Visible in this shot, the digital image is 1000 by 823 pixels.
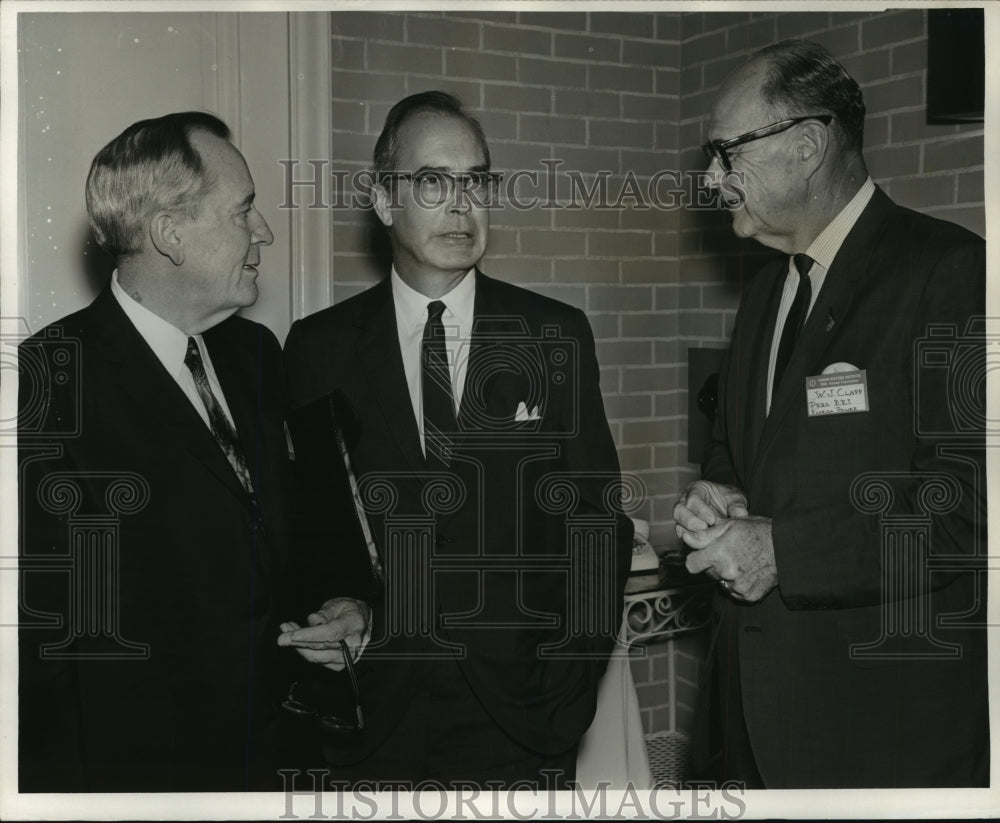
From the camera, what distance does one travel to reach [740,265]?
2.28 m

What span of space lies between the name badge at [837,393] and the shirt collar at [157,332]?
51.7 inches

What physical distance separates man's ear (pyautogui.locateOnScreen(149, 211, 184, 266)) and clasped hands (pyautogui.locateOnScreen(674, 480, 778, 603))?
3.91 ft

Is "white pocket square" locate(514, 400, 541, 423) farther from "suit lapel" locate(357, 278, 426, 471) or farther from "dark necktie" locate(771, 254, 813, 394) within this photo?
"dark necktie" locate(771, 254, 813, 394)

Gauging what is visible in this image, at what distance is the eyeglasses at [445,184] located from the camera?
84.8 inches

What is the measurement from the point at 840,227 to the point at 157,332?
56.9 inches

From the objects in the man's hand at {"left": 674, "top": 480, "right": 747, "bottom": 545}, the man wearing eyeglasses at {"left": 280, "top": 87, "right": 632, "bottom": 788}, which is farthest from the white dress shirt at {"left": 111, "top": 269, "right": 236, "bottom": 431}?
the man's hand at {"left": 674, "top": 480, "right": 747, "bottom": 545}

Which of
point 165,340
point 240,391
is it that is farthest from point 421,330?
point 165,340

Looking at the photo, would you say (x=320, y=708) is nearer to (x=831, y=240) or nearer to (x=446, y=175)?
(x=446, y=175)

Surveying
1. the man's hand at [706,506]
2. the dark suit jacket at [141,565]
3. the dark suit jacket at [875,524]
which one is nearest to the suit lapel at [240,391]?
the dark suit jacket at [141,565]

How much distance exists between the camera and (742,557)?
2.06 m

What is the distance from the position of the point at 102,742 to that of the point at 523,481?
106cm

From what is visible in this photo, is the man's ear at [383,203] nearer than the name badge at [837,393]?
No

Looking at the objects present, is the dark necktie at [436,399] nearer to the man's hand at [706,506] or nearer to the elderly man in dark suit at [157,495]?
the elderly man in dark suit at [157,495]

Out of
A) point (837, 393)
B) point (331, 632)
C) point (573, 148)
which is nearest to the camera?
point (837, 393)
